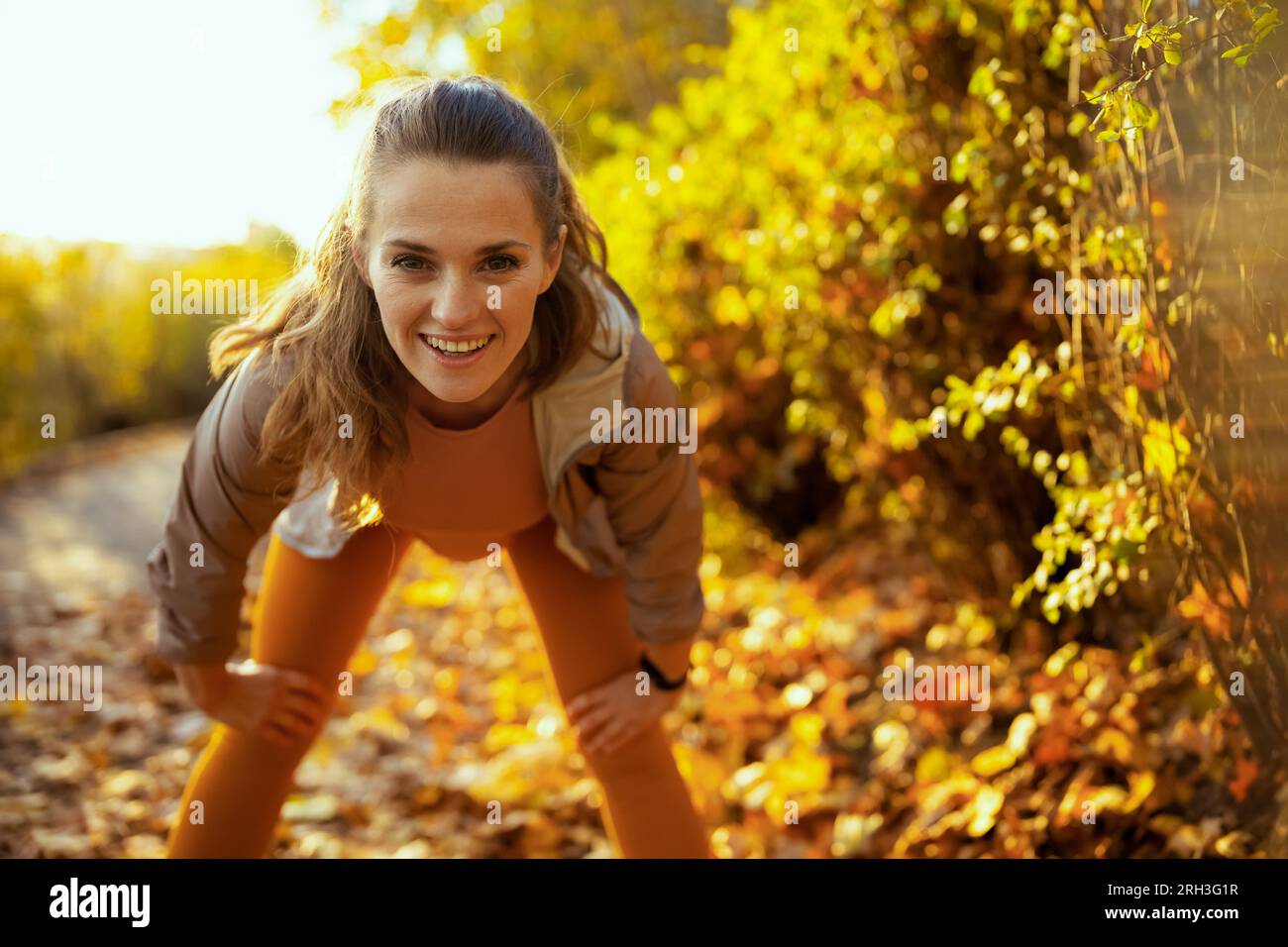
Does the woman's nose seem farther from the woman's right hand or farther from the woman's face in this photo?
the woman's right hand

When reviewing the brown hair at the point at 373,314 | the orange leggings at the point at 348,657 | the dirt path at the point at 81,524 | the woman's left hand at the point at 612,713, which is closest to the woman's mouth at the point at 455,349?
the brown hair at the point at 373,314

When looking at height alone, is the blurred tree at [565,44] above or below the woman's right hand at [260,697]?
above

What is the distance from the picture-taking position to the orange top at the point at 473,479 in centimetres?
201

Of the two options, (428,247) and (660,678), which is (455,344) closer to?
(428,247)

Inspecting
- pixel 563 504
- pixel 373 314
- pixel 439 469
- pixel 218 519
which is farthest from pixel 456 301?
pixel 218 519

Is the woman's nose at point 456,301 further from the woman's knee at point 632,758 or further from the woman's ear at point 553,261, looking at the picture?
the woman's knee at point 632,758

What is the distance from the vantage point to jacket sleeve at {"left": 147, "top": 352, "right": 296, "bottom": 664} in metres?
1.97

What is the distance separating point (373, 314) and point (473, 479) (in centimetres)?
35

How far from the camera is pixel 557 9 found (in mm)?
6984

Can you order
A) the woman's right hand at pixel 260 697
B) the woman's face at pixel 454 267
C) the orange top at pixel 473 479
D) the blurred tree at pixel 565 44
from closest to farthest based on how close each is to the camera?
the woman's face at pixel 454 267
the orange top at pixel 473 479
the woman's right hand at pixel 260 697
the blurred tree at pixel 565 44

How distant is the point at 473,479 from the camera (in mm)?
2057
